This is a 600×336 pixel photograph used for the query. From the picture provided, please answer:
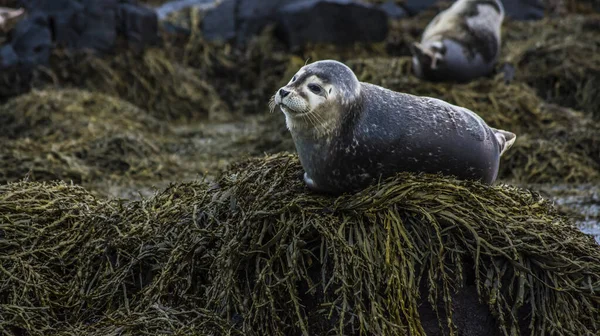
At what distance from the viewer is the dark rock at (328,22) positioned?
12.0 m

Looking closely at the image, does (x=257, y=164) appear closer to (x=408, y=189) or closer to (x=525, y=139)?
(x=408, y=189)

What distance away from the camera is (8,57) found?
11.0 m

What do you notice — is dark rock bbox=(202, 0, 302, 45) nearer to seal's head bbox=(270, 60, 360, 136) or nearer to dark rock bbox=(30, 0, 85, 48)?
dark rock bbox=(30, 0, 85, 48)

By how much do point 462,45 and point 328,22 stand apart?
3.82m

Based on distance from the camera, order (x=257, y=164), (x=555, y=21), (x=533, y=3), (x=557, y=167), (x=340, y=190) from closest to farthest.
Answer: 1. (x=340, y=190)
2. (x=257, y=164)
3. (x=557, y=167)
4. (x=555, y=21)
5. (x=533, y=3)

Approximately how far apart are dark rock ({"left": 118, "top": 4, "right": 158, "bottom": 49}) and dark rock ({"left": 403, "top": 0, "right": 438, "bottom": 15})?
464 centimetres

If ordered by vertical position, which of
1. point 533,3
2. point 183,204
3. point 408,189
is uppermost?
point 408,189

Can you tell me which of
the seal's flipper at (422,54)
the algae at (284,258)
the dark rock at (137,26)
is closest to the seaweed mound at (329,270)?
the algae at (284,258)

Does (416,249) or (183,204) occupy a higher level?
(416,249)

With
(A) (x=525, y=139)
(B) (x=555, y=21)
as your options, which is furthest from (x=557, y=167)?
(B) (x=555, y=21)

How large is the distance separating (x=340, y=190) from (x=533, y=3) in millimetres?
12042

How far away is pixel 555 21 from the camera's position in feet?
45.1

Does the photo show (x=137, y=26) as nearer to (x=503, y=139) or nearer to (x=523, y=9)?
(x=523, y=9)

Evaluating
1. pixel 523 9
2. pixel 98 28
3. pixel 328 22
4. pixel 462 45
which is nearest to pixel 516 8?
pixel 523 9
